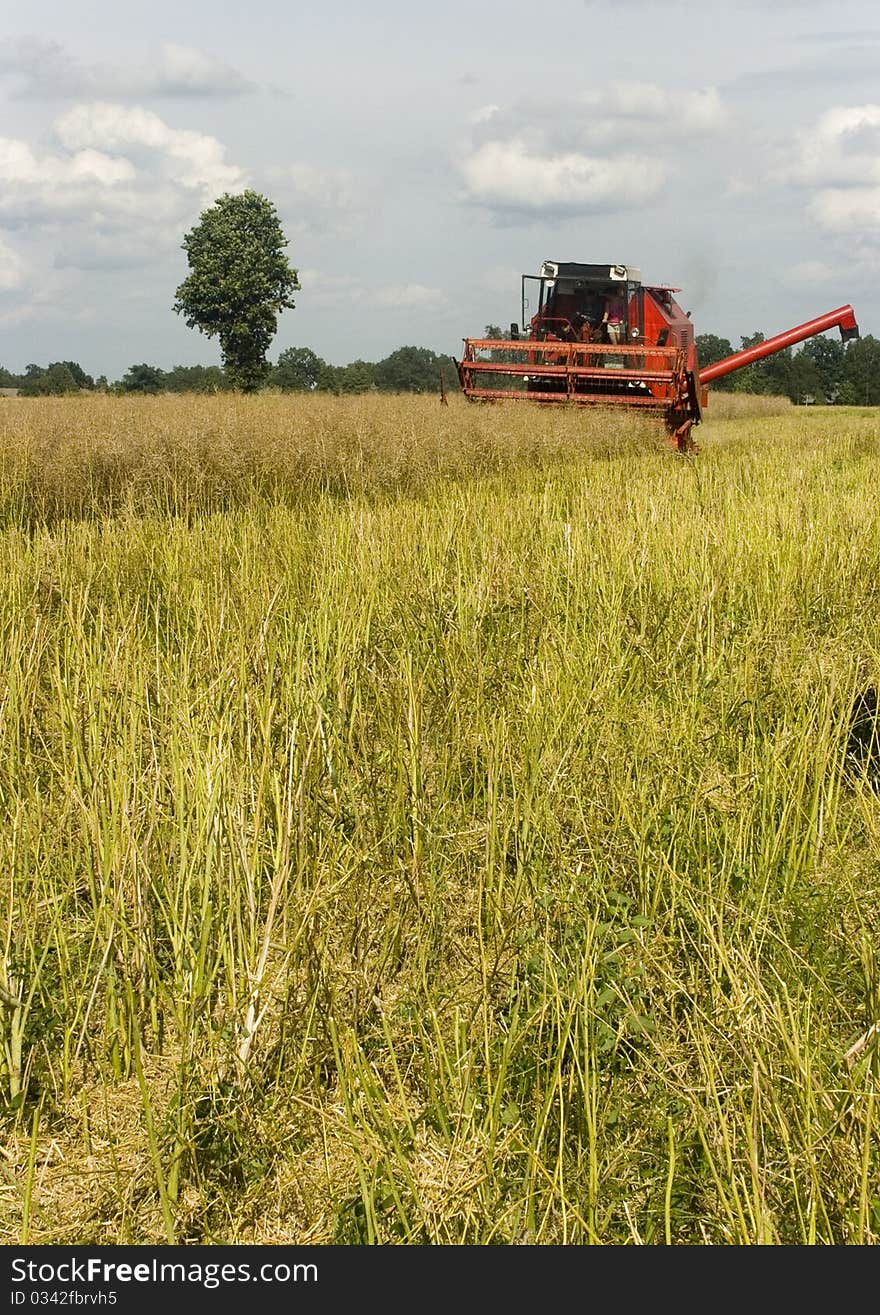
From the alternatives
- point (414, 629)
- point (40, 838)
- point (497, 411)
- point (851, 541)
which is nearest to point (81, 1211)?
point (40, 838)

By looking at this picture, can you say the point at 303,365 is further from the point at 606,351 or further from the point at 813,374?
the point at 606,351

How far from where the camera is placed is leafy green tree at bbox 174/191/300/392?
49.3m

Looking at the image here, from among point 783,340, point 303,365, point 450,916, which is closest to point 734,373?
Answer: point 303,365

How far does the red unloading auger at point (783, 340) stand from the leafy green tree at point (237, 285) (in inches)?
1422

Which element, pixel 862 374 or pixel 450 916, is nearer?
pixel 450 916

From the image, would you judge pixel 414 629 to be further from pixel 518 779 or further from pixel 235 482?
pixel 235 482

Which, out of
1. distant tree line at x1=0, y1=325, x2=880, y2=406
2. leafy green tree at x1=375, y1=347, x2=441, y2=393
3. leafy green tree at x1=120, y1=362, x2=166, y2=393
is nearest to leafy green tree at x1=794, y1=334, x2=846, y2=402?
distant tree line at x1=0, y1=325, x2=880, y2=406

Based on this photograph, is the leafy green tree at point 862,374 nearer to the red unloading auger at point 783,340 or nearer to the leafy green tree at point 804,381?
the leafy green tree at point 804,381

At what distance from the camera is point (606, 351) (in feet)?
44.5

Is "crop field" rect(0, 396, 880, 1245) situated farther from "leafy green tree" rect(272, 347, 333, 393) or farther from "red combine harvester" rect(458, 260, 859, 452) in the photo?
"leafy green tree" rect(272, 347, 333, 393)

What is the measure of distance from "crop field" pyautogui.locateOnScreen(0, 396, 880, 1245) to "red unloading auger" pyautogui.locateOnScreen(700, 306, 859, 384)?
37.1 ft

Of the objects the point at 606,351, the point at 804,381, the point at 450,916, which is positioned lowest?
the point at 450,916

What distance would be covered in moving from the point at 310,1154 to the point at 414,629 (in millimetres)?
2499

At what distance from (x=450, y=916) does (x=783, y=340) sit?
14.8 metres
